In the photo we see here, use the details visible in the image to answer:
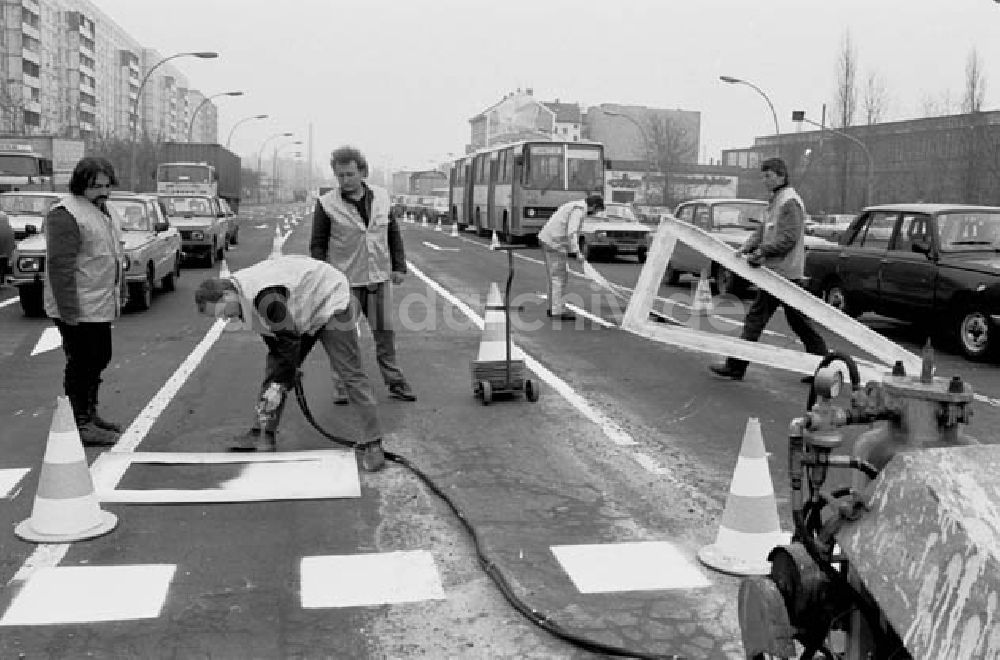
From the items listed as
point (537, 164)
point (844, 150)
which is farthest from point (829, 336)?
point (844, 150)

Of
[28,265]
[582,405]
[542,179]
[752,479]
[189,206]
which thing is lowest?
[582,405]

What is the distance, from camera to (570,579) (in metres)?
4.41

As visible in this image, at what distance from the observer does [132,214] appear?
15.5m

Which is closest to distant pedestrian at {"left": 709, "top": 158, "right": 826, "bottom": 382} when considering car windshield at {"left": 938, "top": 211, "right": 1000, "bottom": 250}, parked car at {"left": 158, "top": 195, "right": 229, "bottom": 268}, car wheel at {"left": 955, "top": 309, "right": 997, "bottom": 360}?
car wheel at {"left": 955, "top": 309, "right": 997, "bottom": 360}

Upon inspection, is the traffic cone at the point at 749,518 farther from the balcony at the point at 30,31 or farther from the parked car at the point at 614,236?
the balcony at the point at 30,31

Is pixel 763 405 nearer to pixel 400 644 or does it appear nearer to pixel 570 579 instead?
pixel 570 579

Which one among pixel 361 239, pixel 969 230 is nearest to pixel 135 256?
pixel 361 239

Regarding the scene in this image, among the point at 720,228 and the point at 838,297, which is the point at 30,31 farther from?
the point at 838,297

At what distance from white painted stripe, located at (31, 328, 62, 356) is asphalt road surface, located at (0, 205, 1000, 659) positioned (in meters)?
0.44

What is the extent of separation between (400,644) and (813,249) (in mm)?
11707

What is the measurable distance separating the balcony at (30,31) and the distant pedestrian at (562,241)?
105146 millimetres

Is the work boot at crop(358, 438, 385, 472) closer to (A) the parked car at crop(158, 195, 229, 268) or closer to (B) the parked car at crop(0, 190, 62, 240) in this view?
(B) the parked car at crop(0, 190, 62, 240)

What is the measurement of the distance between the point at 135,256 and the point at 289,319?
8.62 m

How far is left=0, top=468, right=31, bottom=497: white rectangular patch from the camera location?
560cm
